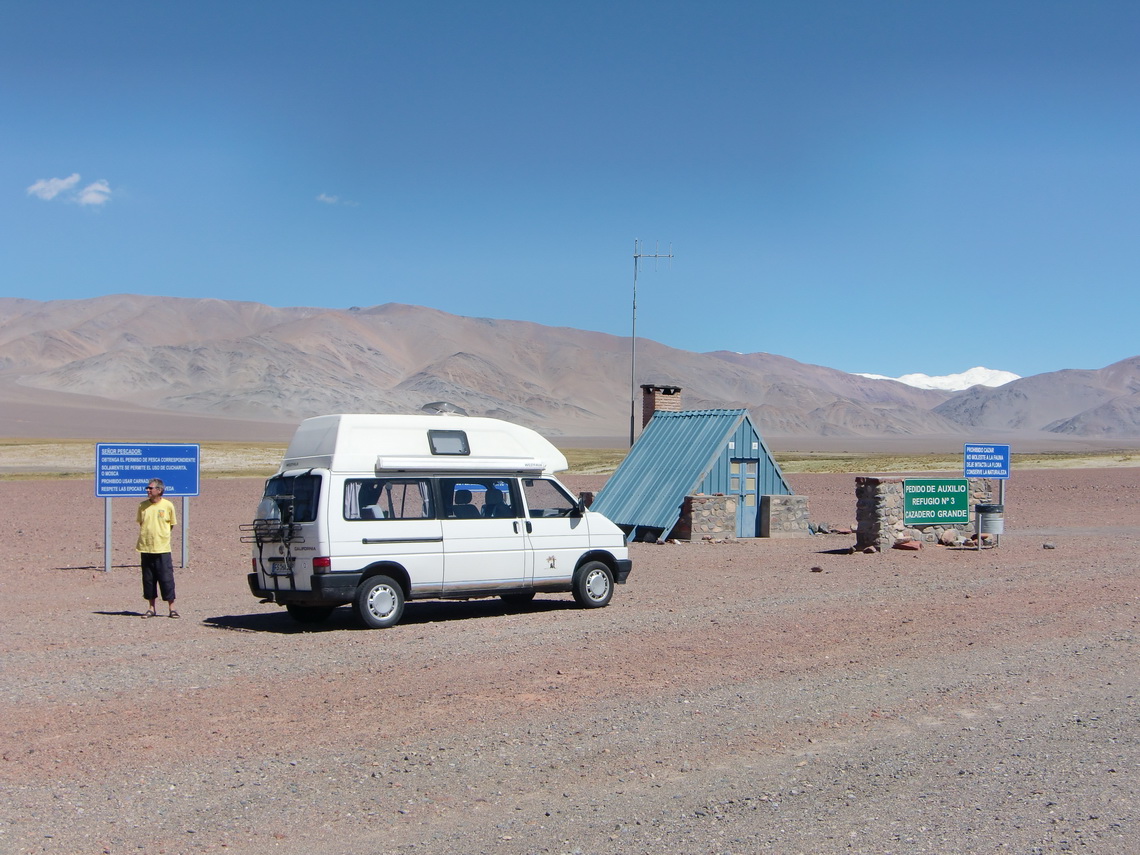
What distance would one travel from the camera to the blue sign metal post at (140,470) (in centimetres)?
1841

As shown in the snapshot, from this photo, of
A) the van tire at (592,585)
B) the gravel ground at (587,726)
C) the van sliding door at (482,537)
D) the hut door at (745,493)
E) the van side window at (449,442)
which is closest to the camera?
the gravel ground at (587,726)

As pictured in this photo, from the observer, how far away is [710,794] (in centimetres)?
646

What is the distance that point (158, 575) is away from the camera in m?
13.1

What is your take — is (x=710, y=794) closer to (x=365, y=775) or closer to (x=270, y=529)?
(x=365, y=775)

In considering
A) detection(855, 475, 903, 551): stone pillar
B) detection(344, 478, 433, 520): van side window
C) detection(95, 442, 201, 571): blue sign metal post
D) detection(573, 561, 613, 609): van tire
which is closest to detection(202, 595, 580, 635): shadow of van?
detection(573, 561, 613, 609): van tire

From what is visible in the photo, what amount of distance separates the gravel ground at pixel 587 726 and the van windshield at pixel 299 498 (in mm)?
1283

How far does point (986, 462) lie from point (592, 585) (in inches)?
463

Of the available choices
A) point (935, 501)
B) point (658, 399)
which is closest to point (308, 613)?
point (935, 501)

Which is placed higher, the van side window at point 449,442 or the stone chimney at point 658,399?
the stone chimney at point 658,399

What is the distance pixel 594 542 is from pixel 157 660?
539 centimetres

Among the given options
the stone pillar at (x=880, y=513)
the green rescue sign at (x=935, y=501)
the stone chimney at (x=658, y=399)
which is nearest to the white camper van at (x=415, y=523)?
the stone pillar at (x=880, y=513)

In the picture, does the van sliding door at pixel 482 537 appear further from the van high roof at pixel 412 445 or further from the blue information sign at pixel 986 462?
the blue information sign at pixel 986 462

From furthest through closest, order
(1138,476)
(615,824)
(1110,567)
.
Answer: (1138,476) < (1110,567) < (615,824)

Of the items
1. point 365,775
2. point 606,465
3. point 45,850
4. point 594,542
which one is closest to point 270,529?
point 594,542
